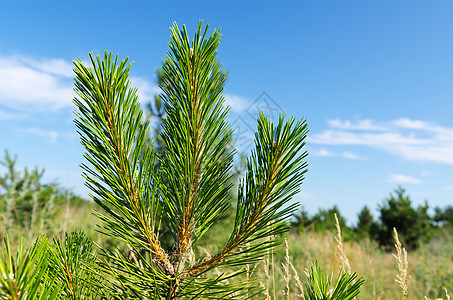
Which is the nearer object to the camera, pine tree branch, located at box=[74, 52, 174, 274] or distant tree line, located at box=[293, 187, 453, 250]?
pine tree branch, located at box=[74, 52, 174, 274]

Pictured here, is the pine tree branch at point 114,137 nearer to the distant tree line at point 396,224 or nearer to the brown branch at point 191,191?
the brown branch at point 191,191

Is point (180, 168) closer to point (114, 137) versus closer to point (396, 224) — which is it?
point (114, 137)

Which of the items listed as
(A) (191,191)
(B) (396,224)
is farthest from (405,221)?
(A) (191,191)

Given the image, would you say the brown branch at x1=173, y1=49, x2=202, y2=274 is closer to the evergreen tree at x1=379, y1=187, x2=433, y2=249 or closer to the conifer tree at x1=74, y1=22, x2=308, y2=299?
the conifer tree at x1=74, y1=22, x2=308, y2=299

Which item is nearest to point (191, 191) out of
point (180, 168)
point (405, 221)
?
point (180, 168)

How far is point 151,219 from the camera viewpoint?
1148mm

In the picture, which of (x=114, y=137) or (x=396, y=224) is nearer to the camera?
(x=114, y=137)

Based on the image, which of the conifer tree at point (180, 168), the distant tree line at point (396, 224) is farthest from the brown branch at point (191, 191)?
the distant tree line at point (396, 224)

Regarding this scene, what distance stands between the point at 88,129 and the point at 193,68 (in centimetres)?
41

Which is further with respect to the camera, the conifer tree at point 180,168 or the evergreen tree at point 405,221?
the evergreen tree at point 405,221

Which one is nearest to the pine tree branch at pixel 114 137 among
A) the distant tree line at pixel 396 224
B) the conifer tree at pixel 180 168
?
the conifer tree at pixel 180 168

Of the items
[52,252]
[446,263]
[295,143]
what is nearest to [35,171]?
[52,252]

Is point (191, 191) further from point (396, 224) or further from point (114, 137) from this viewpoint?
point (396, 224)

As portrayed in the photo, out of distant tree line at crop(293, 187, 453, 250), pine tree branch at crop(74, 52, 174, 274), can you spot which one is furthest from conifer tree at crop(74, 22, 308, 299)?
distant tree line at crop(293, 187, 453, 250)
